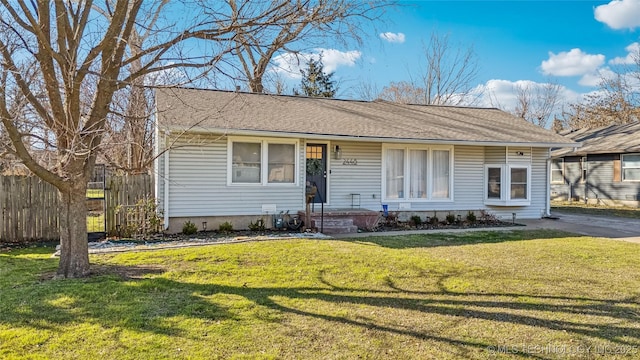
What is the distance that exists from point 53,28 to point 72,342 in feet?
14.4

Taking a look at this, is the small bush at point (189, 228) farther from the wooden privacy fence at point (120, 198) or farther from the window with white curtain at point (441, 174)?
the window with white curtain at point (441, 174)

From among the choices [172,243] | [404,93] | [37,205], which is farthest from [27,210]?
[404,93]

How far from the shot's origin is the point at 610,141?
19.1 metres

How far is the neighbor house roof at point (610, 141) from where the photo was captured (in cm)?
1753

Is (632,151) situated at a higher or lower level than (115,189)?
higher

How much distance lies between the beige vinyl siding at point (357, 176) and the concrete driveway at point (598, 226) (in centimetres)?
448

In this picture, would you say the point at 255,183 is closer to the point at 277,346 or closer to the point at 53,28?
the point at 53,28

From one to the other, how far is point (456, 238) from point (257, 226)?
15.8ft

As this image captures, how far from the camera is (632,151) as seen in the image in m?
16.9

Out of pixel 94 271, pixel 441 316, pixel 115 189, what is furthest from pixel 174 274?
pixel 115 189

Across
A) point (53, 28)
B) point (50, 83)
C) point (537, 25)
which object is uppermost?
point (537, 25)

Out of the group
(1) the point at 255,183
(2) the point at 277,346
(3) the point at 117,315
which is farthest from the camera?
(1) the point at 255,183

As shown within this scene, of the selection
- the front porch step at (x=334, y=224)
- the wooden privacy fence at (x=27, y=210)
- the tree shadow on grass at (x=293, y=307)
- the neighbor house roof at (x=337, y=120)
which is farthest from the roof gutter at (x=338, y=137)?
the tree shadow on grass at (x=293, y=307)

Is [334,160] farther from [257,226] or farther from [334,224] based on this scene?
[257,226]
